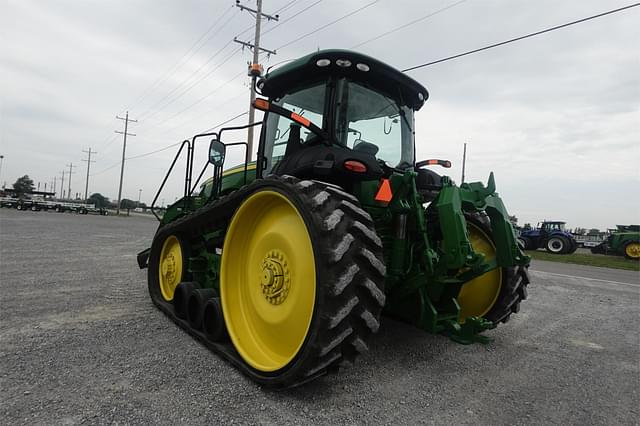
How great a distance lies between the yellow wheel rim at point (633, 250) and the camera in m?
21.0

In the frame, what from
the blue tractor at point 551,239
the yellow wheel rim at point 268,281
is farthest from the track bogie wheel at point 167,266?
the blue tractor at point 551,239

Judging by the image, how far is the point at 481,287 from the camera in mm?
3832

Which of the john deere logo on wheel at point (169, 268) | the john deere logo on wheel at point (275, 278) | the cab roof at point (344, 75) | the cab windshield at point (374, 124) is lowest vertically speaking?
the john deere logo on wheel at point (169, 268)

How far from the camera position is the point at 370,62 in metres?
3.13

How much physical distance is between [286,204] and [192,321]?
1.66 meters

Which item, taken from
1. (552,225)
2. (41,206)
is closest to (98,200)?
(41,206)

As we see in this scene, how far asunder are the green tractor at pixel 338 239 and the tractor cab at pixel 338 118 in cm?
1

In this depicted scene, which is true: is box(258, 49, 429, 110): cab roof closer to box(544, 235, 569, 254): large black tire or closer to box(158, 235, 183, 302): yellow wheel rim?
box(158, 235, 183, 302): yellow wheel rim

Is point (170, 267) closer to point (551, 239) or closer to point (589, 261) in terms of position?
point (589, 261)

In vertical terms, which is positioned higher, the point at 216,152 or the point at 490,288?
the point at 216,152

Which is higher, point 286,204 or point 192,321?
point 286,204

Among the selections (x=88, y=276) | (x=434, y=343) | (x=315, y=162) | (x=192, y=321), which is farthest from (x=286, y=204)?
(x=88, y=276)

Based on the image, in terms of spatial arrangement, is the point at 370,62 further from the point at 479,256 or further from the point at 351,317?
the point at 351,317

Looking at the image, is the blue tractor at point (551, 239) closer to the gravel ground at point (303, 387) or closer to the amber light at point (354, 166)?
the gravel ground at point (303, 387)
